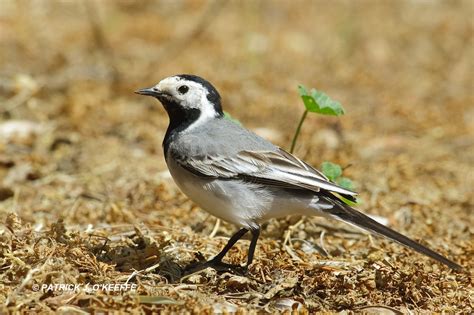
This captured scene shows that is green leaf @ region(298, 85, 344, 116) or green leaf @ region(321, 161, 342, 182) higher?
green leaf @ region(298, 85, 344, 116)

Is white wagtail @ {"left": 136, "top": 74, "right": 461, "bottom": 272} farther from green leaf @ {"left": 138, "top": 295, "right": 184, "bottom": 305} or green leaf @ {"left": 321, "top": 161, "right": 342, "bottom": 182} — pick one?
green leaf @ {"left": 138, "top": 295, "right": 184, "bottom": 305}

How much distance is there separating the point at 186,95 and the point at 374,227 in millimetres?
1626

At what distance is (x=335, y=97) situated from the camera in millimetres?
9508

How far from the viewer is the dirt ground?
4375mm

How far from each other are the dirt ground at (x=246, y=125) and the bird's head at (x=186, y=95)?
2.84 feet

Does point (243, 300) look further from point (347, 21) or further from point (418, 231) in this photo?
point (347, 21)

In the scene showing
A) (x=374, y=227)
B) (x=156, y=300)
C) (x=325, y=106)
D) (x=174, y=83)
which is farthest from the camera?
(x=174, y=83)

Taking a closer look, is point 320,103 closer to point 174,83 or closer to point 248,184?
point 248,184

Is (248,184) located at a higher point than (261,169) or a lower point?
lower

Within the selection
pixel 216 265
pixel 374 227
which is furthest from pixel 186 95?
pixel 374 227

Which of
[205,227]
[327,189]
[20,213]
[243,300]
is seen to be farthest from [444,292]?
[20,213]

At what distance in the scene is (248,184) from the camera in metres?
4.83

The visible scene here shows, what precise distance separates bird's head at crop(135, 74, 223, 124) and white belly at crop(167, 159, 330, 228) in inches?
24.8

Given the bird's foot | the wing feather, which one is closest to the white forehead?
the wing feather
